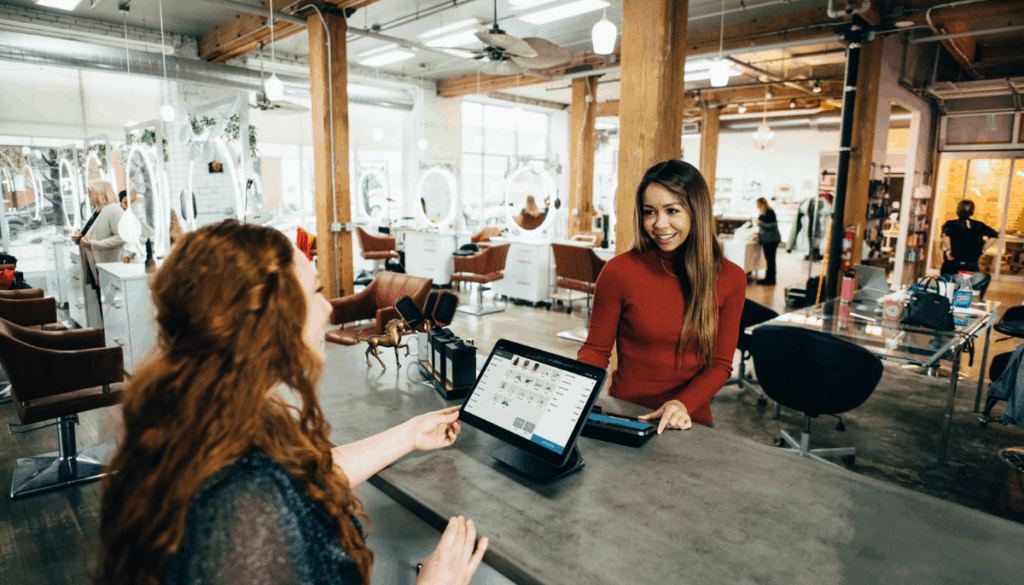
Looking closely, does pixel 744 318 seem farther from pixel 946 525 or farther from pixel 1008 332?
pixel 946 525

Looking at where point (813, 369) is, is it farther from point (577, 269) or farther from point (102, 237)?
point (102, 237)

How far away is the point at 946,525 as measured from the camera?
1.15m

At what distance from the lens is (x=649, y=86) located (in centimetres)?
348

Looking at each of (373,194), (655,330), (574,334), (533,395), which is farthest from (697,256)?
(373,194)

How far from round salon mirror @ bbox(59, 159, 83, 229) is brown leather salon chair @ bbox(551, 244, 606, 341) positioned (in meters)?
6.55

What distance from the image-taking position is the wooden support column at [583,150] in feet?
32.3

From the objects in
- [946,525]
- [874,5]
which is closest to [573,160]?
[874,5]

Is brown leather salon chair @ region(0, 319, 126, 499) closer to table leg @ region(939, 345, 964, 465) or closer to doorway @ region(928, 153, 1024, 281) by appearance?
table leg @ region(939, 345, 964, 465)

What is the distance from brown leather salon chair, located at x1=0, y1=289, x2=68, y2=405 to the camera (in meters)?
4.30

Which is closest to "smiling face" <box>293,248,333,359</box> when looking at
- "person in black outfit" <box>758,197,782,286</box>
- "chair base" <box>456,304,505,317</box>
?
"chair base" <box>456,304,505,317</box>

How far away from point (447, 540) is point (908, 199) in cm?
1056

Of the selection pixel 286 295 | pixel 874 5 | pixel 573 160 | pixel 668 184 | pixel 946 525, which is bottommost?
pixel 946 525

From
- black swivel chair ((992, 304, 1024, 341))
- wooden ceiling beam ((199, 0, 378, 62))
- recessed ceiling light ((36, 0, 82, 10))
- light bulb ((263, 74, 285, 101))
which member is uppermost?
recessed ceiling light ((36, 0, 82, 10))

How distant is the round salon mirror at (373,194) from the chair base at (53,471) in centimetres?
940
